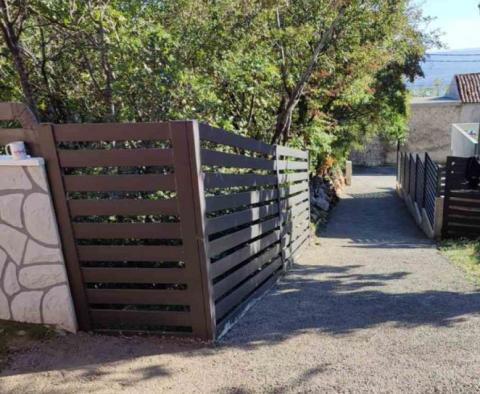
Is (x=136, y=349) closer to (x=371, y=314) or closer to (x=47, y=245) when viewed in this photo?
(x=47, y=245)

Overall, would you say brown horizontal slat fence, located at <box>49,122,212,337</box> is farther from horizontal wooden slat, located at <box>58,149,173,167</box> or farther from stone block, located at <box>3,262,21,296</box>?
stone block, located at <box>3,262,21,296</box>

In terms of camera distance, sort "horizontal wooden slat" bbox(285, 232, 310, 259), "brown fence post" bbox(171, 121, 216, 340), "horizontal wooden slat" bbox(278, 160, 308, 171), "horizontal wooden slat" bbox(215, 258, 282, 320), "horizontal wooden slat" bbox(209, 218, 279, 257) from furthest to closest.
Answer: "horizontal wooden slat" bbox(285, 232, 310, 259)
"horizontal wooden slat" bbox(278, 160, 308, 171)
"horizontal wooden slat" bbox(215, 258, 282, 320)
"horizontal wooden slat" bbox(209, 218, 279, 257)
"brown fence post" bbox(171, 121, 216, 340)

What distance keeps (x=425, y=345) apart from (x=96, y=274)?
242 cm

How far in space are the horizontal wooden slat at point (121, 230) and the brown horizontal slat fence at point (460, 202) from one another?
7.08 m

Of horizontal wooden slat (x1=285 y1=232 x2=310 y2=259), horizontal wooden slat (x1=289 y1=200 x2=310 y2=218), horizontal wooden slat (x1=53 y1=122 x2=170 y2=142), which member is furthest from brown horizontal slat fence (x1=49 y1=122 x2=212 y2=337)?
horizontal wooden slat (x1=289 y1=200 x2=310 y2=218)

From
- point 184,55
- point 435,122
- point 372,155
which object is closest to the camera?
point 184,55

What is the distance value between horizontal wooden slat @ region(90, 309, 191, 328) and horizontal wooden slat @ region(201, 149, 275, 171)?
115 centimetres

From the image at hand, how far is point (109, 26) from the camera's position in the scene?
13.0 ft

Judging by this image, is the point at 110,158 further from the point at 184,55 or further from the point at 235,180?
the point at 184,55

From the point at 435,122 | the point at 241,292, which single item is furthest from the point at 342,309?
the point at 435,122

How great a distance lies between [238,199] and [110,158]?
1.28 meters

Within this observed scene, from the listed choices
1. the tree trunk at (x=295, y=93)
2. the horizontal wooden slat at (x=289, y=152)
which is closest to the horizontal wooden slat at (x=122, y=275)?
the horizontal wooden slat at (x=289, y=152)

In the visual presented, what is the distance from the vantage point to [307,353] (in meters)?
2.73

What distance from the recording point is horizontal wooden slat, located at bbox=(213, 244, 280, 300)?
3064 millimetres
